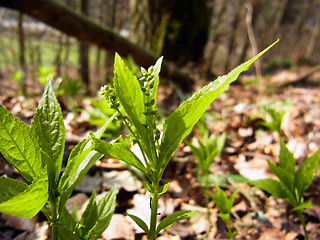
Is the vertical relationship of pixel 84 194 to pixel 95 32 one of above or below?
below

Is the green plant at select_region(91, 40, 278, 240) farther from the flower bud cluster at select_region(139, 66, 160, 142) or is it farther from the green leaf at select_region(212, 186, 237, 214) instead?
the green leaf at select_region(212, 186, 237, 214)

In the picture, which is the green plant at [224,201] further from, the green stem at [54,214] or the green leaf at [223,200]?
the green stem at [54,214]

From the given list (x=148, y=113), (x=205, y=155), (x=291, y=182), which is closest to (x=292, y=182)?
(x=291, y=182)

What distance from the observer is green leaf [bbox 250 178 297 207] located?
1.29m

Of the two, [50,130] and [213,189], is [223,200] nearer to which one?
[213,189]

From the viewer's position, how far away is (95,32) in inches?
141

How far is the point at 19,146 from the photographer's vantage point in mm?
897

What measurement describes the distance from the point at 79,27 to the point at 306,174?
3.08 meters

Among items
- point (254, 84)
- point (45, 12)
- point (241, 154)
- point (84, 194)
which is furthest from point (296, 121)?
point (254, 84)

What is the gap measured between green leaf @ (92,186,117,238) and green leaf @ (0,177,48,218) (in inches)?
12.2

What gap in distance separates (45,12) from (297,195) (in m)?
3.01

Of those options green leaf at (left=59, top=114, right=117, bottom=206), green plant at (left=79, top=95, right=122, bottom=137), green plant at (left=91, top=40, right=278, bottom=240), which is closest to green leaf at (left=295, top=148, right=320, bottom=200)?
green plant at (left=91, top=40, right=278, bottom=240)

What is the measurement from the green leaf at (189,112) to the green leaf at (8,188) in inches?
19.0

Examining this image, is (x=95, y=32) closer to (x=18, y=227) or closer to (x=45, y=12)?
(x=45, y=12)
